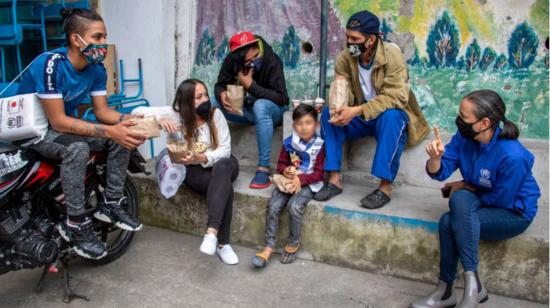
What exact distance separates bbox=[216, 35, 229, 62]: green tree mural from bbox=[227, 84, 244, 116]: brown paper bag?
958 millimetres

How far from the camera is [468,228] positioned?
115 inches

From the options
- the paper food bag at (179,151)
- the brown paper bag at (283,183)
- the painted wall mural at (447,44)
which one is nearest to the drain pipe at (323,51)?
the painted wall mural at (447,44)

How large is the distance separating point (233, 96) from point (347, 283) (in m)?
1.75

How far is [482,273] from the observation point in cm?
327

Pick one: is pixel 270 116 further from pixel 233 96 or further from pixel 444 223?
pixel 444 223

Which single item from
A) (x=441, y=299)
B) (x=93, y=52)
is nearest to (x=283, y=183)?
(x=441, y=299)

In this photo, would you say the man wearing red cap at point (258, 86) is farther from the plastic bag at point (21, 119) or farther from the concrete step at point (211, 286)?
the plastic bag at point (21, 119)

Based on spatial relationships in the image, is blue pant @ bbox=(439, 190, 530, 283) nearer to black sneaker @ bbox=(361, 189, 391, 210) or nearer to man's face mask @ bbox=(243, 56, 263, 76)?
black sneaker @ bbox=(361, 189, 391, 210)

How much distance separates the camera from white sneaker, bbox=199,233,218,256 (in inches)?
132

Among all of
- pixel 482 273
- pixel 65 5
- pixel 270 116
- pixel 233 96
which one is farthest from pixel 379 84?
pixel 65 5

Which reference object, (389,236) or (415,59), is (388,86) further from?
(389,236)

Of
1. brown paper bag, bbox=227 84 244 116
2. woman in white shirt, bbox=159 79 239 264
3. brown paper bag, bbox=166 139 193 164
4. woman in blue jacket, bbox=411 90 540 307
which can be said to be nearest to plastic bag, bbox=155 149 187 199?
woman in white shirt, bbox=159 79 239 264

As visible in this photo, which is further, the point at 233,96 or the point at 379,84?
the point at 233,96

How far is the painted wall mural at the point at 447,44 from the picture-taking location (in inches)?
157
